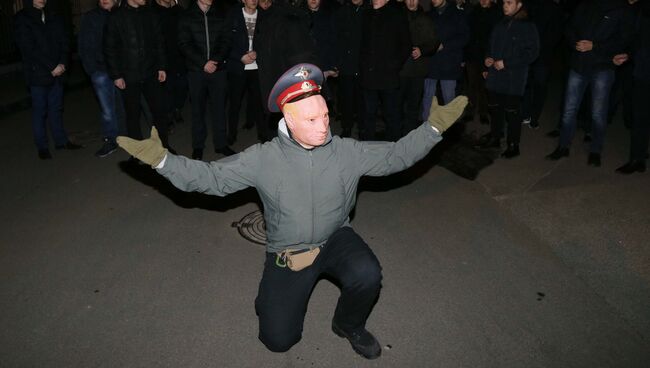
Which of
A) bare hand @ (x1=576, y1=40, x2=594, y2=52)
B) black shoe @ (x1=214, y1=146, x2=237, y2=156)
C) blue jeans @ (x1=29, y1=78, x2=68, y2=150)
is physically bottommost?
black shoe @ (x1=214, y1=146, x2=237, y2=156)

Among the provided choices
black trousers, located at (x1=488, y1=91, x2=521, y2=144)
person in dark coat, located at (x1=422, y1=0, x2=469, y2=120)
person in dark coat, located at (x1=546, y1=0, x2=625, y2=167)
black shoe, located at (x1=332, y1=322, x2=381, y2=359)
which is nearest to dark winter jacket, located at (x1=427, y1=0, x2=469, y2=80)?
person in dark coat, located at (x1=422, y1=0, x2=469, y2=120)

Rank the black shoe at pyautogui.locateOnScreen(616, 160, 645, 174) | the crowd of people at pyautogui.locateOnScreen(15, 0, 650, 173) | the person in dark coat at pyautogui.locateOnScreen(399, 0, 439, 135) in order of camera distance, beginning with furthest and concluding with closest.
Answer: the person in dark coat at pyautogui.locateOnScreen(399, 0, 439, 135), the black shoe at pyautogui.locateOnScreen(616, 160, 645, 174), the crowd of people at pyautogui.locateOnScreen(15, 0, 650, 173)

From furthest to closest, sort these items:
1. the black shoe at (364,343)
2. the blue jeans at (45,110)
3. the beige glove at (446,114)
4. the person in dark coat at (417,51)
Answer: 1. the blue jeans at (45,110)
2. the person in dark coat at (417,51)
3. the black shoe at (364,343)
4. the beige glove at (446,114)

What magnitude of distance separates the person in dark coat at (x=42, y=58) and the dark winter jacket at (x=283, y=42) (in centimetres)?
335

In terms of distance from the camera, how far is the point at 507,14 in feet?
23.1

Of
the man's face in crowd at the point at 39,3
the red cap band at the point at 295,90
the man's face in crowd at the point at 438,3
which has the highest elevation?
the man's face in crowd at the point at 438,3

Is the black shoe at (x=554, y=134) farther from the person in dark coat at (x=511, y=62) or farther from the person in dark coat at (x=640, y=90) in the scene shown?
the person in dark coat at (x=640, y=90)

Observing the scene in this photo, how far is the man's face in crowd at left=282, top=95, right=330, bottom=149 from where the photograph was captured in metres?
3.29

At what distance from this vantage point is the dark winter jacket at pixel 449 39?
8.05 m

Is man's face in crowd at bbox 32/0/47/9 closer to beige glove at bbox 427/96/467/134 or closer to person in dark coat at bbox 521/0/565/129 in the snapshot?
beige glove at bbox 427/96/467/134

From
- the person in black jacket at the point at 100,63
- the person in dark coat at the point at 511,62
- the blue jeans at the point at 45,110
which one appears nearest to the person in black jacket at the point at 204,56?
the person in black jacket at the point at 100,63

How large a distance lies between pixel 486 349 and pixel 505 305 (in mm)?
623

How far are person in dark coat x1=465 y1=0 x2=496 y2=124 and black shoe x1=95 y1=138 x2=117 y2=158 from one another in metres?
6.30

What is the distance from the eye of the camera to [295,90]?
3303 millimetres
